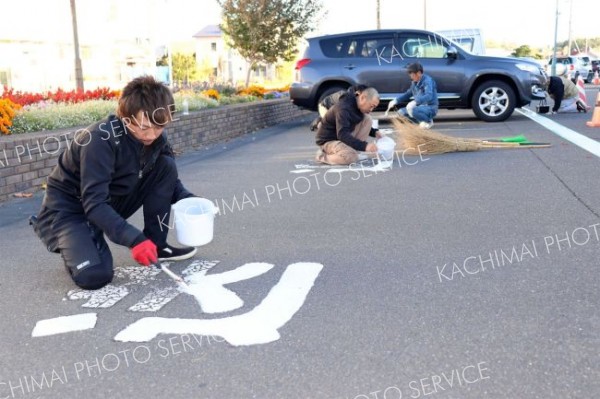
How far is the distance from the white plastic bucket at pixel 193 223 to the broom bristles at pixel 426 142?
5.22 metres

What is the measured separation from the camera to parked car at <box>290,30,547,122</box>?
41.8 feet

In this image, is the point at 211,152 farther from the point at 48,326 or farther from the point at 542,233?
the point at 48,326

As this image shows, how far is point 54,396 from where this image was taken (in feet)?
7.75

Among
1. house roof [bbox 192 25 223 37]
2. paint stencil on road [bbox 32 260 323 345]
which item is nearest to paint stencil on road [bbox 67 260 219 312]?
paint stencil on road [bbox 32 260 323 345]

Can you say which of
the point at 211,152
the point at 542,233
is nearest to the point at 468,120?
the point at 211,152

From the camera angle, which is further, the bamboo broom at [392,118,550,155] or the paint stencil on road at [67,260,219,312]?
the bamboo broom at [392,118,550,155]

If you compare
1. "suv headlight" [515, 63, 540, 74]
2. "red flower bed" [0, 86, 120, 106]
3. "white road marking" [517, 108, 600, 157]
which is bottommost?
"white road marking" [517, 108, 600, 157]

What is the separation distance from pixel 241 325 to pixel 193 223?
1.06m

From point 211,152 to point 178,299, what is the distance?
22.4ft

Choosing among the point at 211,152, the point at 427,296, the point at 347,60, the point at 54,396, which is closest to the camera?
the point at 54,396

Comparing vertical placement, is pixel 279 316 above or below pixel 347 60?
below

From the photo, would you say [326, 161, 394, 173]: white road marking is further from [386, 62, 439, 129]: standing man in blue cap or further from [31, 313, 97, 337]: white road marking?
[31, 313, 97, 337]: white road marking

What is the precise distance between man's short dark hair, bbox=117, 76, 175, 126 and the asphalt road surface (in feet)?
3.22

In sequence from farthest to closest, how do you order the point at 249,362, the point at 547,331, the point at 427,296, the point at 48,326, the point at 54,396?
1. the point at 427,296
2. the point at 48,326
3. the point at 547,331
4. the point at 249,362
5. the point at 54,396
